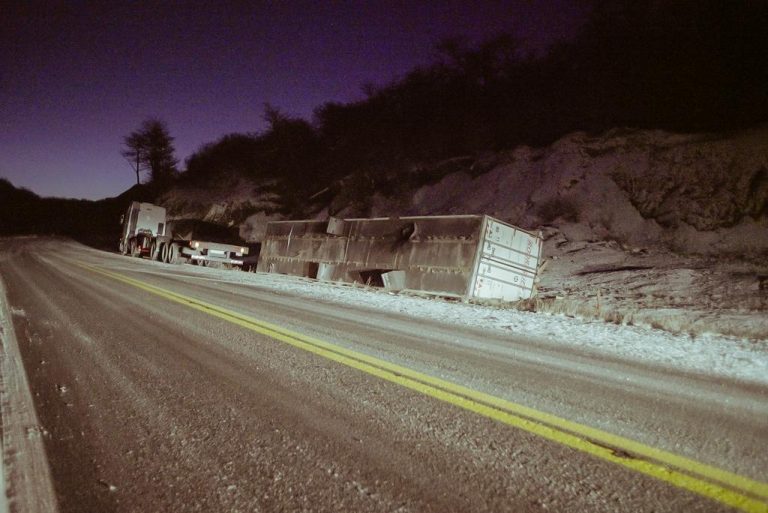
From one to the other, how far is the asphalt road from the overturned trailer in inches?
269

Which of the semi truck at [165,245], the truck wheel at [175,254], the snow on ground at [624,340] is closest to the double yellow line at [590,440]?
the snow on ground at [624,340]

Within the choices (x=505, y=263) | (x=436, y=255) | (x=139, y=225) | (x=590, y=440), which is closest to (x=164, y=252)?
(x=139, y=225)

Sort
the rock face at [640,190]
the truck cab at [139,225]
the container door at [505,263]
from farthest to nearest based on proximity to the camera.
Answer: the truck cab at [139,225], the rock face at [640,190], the container door at [505,263]

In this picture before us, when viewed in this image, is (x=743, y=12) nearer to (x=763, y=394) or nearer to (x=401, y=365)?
(x=763, y=394)

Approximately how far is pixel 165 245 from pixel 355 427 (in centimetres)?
2225

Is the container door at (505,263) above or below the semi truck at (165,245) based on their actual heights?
above

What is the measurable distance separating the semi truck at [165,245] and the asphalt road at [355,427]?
15.0 metres

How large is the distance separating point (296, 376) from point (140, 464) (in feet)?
4.74

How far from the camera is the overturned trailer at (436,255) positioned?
11.6 m

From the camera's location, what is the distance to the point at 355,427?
8.08 feet

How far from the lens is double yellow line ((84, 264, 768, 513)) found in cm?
185

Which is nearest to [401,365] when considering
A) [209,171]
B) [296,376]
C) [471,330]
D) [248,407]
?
[296,376]

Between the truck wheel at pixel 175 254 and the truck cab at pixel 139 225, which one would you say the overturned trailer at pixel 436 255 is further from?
the truck cab at pixel 139 225

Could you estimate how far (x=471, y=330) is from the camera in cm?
629
